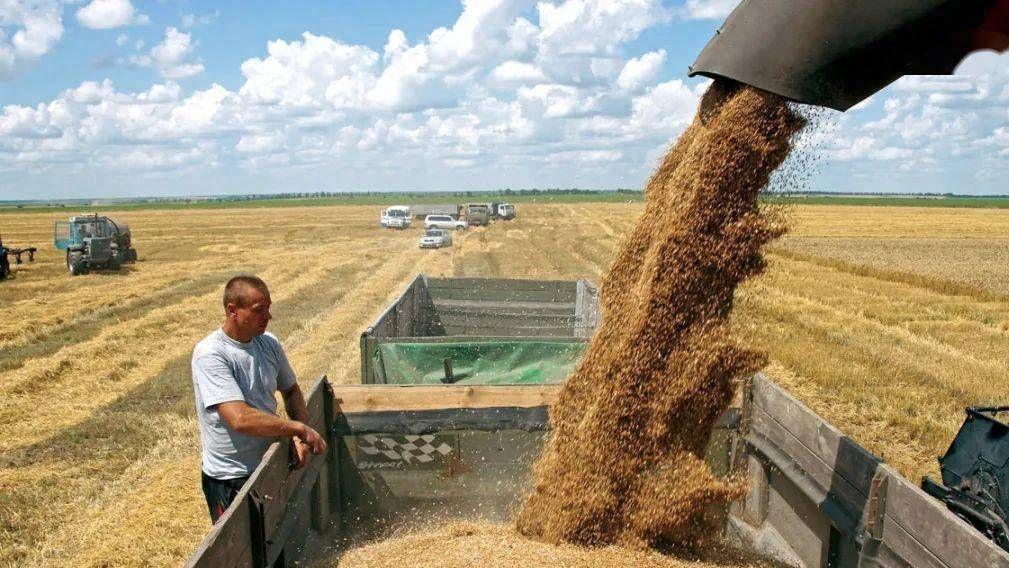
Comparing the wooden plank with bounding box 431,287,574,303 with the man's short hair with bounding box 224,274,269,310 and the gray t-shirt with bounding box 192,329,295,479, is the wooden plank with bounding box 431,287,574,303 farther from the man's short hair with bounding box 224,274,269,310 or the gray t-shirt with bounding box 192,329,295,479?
the man's short hair with bounding box 224,274,269,310

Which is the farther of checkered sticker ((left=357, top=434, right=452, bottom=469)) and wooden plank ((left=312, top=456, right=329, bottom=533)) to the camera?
checkered sticker ((left=357, top=434, right=452, bottom=469))

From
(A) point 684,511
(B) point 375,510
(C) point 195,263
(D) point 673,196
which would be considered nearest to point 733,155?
(D) point 673,196

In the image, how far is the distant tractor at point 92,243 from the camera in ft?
77.5

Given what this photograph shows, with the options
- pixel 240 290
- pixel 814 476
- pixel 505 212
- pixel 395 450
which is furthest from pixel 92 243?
pixel 505 212

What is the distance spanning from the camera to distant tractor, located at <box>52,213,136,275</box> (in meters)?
23.6

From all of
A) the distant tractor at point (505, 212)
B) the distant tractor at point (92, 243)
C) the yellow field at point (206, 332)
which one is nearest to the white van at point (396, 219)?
the distant tractor at point (505, 212)

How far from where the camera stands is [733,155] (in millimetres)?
4078

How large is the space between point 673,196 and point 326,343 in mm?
8871

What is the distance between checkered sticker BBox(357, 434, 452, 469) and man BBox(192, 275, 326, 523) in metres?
0.87

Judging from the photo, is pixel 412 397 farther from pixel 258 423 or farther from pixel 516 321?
pixel 516 321

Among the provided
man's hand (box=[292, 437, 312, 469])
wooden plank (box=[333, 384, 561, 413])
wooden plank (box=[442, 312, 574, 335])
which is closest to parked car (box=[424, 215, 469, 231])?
wooden plank (box=[442, 312, 574, 335])

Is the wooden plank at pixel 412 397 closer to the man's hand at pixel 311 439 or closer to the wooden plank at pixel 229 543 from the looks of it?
the man's hand at pixel 311 439

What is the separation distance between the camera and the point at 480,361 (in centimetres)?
589

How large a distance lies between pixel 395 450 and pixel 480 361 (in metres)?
1.38
